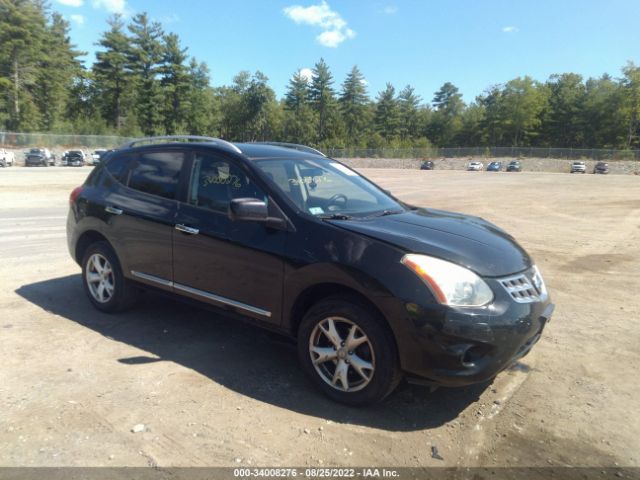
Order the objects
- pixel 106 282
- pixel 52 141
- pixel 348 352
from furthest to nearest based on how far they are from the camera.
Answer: pixel 52 141 → pixel 106 282 → pixel 348 352

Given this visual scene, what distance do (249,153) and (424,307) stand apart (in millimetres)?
2162

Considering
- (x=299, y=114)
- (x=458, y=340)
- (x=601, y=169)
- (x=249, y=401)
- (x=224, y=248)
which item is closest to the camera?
(x=458, y=340)

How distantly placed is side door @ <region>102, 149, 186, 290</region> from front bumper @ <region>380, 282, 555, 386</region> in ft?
7.82

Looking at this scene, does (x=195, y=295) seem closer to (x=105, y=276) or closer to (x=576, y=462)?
(x=105, y=276)

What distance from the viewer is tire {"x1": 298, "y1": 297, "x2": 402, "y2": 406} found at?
10.5ft

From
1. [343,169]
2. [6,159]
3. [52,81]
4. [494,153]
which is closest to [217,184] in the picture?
[343,169]

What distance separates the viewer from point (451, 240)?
140 inches

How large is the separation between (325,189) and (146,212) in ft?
5.69

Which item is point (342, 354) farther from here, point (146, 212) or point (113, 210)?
point (113, 210)

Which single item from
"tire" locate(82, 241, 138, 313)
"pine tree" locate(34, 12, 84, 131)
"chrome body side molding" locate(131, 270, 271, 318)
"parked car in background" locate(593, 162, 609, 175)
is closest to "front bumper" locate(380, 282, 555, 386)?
"chrome body side molding" locate(131, 270, 271, 318)

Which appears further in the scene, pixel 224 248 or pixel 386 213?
pixel 386 213

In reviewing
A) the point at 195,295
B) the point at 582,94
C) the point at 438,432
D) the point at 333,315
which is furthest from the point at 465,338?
the point at 582,94

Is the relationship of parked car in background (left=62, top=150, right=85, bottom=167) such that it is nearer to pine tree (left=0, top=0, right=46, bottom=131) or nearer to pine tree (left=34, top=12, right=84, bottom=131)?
pine tree (left=0, top=0, right=46, bottom=131)

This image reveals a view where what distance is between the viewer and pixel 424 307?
10.00ft
